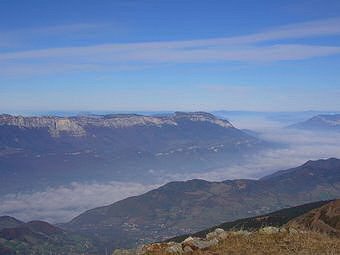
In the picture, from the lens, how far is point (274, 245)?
32.8m

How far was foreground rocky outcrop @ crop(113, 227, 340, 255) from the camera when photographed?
3159 cm

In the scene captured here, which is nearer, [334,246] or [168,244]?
[334,246]

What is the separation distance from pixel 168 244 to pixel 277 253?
26.2 feet

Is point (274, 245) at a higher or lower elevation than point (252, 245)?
higher

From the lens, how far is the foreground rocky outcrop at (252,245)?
1244 inches

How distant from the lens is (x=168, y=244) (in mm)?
35000

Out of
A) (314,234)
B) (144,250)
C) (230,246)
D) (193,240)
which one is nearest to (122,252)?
(144,250)

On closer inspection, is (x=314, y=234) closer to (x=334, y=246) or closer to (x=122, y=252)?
(x=334, y=246)

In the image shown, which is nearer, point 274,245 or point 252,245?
point 274,245

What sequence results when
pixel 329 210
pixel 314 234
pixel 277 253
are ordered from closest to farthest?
1. pixel 277 253
2. pixel 314 234
3. pixel 329 210

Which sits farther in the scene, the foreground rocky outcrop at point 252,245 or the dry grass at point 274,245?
the foreground rocky outcrop at point 252,245

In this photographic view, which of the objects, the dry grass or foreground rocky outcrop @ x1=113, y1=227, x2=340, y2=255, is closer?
the dry grass

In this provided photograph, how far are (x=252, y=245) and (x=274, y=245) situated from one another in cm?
141

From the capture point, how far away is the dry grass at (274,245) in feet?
102
